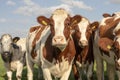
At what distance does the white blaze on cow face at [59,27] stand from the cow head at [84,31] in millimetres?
1405

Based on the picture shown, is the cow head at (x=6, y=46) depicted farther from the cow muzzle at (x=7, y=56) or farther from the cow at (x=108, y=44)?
the cow at (x=108, y=44)

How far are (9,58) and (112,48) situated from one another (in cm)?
646

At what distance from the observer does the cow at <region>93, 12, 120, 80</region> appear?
7.29 m

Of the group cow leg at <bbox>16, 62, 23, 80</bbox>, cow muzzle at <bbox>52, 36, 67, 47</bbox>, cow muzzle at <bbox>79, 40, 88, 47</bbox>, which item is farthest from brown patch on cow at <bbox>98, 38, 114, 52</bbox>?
cow leg at <bbox>16, 62, 23, 80</bbox>

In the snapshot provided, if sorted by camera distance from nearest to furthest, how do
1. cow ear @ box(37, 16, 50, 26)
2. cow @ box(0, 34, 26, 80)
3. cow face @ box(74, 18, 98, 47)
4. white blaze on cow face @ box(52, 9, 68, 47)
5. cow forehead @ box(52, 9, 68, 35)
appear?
white blaze on cow face @ box(52, 9, 68, 47) < cow forehead @ box(52, 9, 68, 35) < cow ear @ box(37, 16, 50, 26) < cow face @ box(74, 18, 98, 47) < cow @ box(0, 34, 26, 80)

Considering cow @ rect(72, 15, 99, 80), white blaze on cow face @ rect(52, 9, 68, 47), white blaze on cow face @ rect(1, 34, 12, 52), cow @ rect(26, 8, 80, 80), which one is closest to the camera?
white blaze on cow face @ rect(52, 9, 68, 47)

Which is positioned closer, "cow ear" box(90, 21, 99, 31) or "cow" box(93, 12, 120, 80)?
"cow" box(93, 12, 120, 80)

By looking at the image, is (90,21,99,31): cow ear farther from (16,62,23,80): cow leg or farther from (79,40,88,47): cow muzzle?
Result: (16,62,23,80): cow leg

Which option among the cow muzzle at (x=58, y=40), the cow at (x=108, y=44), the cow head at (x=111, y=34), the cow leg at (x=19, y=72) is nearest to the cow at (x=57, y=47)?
the cow muzzle at (x=58, y=40)

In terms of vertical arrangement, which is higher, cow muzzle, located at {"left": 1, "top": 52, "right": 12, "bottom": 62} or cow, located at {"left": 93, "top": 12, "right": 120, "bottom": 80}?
cow, located at {"left": 93, "top": 12, "right": 120, "bottom": 80}

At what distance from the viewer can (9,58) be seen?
12.8 m

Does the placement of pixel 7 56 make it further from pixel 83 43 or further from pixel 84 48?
pixel 83 43

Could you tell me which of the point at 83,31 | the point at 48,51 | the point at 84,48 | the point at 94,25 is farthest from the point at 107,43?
the point at 94,25

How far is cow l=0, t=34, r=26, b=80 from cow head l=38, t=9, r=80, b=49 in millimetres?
4844
